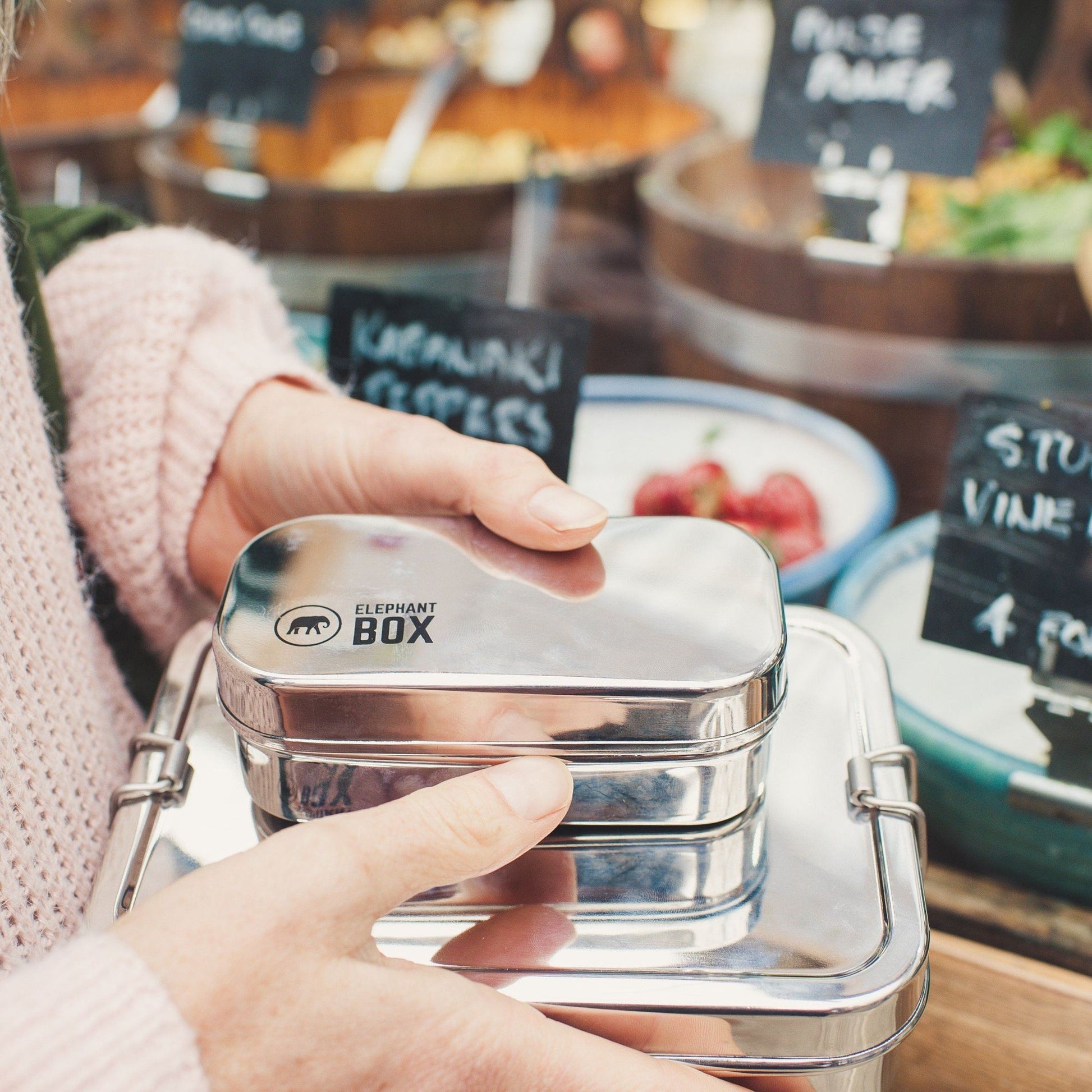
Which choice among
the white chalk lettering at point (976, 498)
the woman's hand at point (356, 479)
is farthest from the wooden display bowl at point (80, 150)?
the white chalk lettering at point (976, 498)

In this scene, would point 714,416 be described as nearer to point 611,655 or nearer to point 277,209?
point 277,209

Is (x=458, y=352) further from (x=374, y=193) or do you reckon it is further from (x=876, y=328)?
(x=374, y=193)

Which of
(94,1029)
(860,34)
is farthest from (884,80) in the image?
(94,1029)

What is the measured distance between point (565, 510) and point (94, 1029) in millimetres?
320

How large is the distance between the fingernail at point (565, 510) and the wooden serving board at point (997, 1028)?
1.21ft

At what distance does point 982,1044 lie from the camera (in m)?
0.66

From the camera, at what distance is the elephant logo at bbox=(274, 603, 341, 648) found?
50cm

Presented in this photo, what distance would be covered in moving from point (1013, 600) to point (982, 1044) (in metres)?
0.28

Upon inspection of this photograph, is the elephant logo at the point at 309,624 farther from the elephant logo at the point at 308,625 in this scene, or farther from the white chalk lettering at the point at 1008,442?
the white chalk lettering at the point at 1008,442

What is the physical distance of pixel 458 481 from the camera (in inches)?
25.2

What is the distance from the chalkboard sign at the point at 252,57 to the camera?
1.46m

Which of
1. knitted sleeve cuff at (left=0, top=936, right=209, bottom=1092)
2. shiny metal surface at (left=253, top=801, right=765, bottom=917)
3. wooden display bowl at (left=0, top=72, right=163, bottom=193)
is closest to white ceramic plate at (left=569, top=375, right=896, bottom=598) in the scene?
shiny metal surface at (left=253, top=801, right=765, bottom=917)

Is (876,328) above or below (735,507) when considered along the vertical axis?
above

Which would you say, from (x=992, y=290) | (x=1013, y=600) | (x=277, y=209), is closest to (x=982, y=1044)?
(x=1013, y=600)
